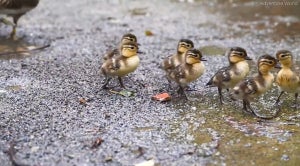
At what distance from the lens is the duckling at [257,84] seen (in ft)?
15.5

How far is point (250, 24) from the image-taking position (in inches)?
348

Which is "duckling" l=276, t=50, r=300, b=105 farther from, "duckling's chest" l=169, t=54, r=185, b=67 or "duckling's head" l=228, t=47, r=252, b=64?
"duckling's chest" l=169, t=54, r=185, b=67

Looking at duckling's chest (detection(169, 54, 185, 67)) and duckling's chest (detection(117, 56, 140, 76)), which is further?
duckling's chest (detection(169, 54, 185, 67))

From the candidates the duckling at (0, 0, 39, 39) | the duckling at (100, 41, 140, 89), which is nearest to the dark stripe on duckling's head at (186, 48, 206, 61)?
the duckling at (100, 41, 140, 89)

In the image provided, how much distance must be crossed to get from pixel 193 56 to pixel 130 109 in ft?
2.72

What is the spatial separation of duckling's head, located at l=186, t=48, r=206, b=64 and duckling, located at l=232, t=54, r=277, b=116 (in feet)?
→ 1.70

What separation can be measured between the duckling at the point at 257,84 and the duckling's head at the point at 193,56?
0.52m

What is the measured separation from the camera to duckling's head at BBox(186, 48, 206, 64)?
5.07 meters

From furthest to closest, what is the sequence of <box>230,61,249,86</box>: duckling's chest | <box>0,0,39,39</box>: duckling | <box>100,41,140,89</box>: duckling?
1. <box>0,0,39,39</box>: duckling
2. <box>100,41,140,89</box>: duckling
3. <box>230,61,249,86</box>: duckling's chest

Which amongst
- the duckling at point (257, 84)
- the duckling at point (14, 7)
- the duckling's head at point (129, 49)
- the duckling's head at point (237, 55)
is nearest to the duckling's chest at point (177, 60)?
the duckling's head at point (129, 49)

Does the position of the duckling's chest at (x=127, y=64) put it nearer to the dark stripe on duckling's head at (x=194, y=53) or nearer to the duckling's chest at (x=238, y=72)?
the dark stripe on duckling's head at (x=194, y=53)

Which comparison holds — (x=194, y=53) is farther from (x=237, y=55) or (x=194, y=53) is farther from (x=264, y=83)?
(x=264, y=83)

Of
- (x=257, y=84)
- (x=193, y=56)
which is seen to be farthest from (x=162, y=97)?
(x=257, y=84)

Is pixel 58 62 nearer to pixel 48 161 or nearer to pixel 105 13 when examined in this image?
pixel 48 161
